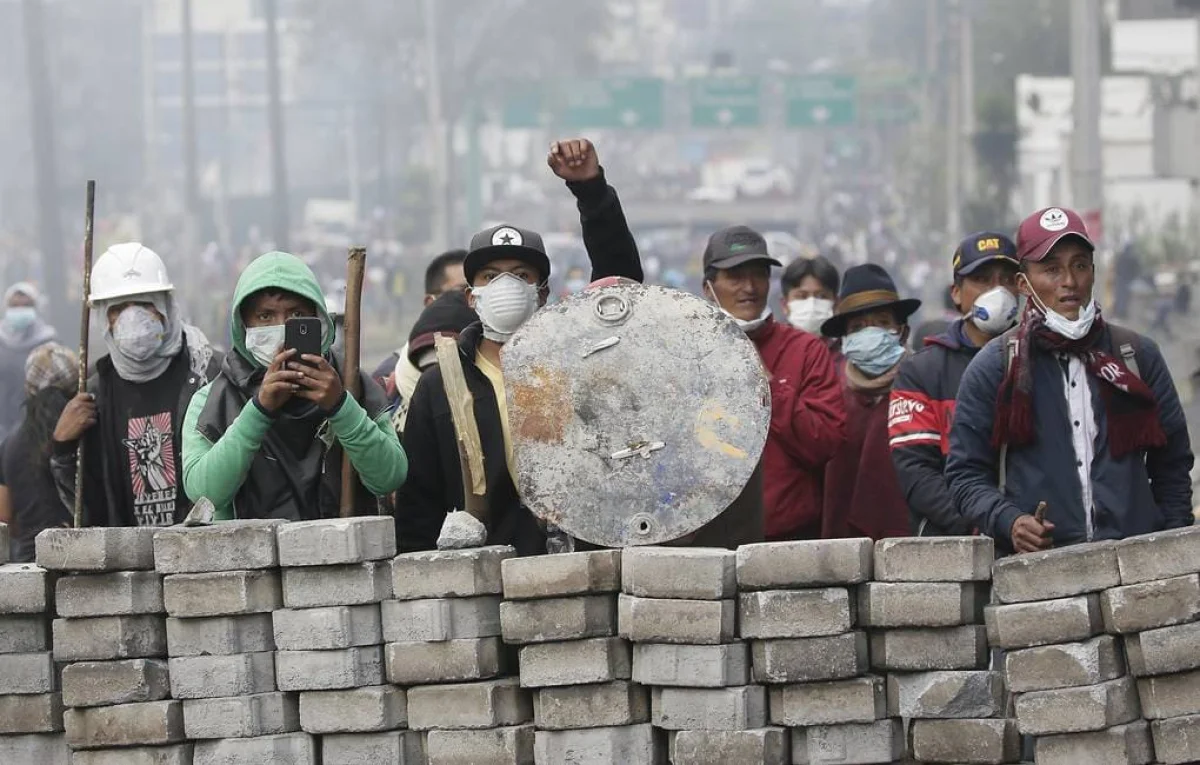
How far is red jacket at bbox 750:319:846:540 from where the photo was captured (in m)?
6.75

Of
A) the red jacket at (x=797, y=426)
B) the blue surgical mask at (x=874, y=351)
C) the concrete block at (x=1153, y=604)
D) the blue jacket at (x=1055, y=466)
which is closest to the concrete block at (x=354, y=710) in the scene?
the blue jacket at (x=1055, y=466)

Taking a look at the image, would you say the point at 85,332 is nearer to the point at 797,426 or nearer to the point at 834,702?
the point at 797,426

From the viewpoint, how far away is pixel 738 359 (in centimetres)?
554

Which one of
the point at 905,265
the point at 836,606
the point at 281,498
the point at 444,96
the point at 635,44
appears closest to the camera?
the point at 836,606

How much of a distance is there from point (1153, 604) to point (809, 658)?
0.76 meters

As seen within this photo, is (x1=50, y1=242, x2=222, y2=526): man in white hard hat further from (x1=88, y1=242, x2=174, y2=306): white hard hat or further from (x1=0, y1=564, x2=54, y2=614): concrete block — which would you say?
(x1=0, y1=564, x2=54, y2=614): concrete block

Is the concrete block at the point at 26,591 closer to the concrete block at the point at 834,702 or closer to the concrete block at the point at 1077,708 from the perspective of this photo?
the concrete block at the point at 834,702

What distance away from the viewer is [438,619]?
521 cm

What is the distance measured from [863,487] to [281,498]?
2.24 m

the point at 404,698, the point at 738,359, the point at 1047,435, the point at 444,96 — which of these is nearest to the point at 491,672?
the point at 404,698

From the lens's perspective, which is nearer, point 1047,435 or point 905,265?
point 1047,435

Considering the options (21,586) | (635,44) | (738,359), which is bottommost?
(21,586)

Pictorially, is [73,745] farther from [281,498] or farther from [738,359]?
[738,359]

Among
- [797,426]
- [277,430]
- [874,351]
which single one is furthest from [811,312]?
[277,430]
